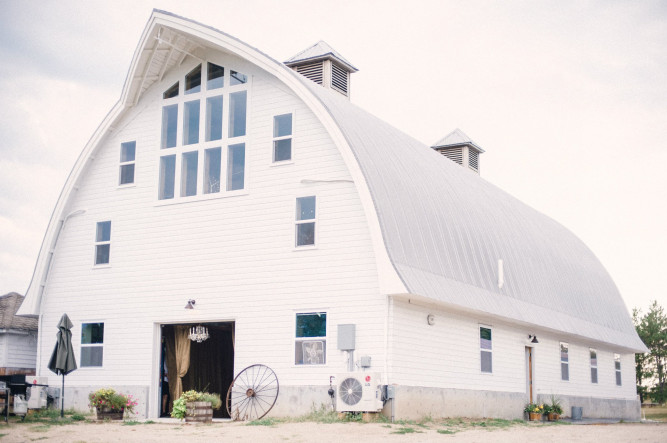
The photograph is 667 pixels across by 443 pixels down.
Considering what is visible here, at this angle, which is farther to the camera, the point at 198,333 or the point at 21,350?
the point at 21,350

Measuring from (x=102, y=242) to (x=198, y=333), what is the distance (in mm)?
4359

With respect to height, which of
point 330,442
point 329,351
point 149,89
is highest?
point 149,89

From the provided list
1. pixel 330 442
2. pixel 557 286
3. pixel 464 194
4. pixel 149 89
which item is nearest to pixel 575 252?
pixel 557 286

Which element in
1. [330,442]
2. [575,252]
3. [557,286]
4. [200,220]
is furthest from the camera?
[575,252]

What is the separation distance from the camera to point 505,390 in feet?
87.8

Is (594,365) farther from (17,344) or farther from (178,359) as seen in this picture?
(17,344)

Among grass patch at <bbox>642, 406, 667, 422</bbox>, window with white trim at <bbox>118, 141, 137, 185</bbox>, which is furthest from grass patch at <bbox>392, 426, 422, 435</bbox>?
grass patch at <bbox>642, 406, 667, 422</bbox>

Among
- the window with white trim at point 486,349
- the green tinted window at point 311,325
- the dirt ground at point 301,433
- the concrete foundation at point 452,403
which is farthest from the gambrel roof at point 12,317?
the window with white trim at point 486,349

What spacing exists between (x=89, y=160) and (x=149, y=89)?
289cm

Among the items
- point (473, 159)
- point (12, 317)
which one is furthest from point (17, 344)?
point (473, 159)

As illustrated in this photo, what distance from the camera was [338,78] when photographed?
2842cm

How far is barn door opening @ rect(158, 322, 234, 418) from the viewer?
25.1m

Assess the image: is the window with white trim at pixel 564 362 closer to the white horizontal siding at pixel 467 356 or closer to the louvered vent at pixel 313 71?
the white horizontal siding at pixel 467 356

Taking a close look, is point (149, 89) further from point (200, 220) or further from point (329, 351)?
point (329, 351)
